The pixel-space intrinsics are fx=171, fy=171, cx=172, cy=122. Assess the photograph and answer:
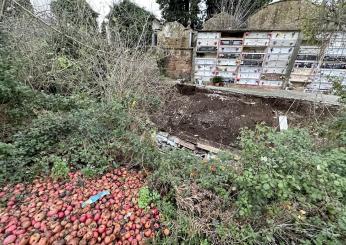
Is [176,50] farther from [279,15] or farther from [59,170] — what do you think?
[59,170]

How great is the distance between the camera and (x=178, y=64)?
8.22m

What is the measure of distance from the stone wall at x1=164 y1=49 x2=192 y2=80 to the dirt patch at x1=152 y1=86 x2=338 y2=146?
2473mm

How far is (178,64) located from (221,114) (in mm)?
4389

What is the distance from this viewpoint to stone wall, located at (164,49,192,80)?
798 cm

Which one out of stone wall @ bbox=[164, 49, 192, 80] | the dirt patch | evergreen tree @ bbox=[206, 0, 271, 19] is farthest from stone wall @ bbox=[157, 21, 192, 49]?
evergreen tree @ bbox=[206, 0, 271, 19]

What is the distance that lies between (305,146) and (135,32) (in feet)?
16.1

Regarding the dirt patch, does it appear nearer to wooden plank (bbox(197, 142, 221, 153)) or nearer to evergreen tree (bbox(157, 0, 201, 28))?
wooden plank (bbox(197, 142, 221, 153))

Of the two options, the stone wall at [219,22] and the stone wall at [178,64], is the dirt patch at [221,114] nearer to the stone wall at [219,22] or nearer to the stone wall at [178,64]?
the stone wall at [178,64]

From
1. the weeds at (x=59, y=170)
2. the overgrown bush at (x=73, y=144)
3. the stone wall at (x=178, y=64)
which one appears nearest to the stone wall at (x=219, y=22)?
the stone wall at (x=178, y=64)

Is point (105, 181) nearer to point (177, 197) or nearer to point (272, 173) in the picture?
point (177, 197)

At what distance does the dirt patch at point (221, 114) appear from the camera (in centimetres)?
407

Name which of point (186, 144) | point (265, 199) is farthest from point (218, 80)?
point (265, 199)

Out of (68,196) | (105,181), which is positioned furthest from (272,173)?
(68,196)

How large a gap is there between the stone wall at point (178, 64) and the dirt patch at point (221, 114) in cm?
247
